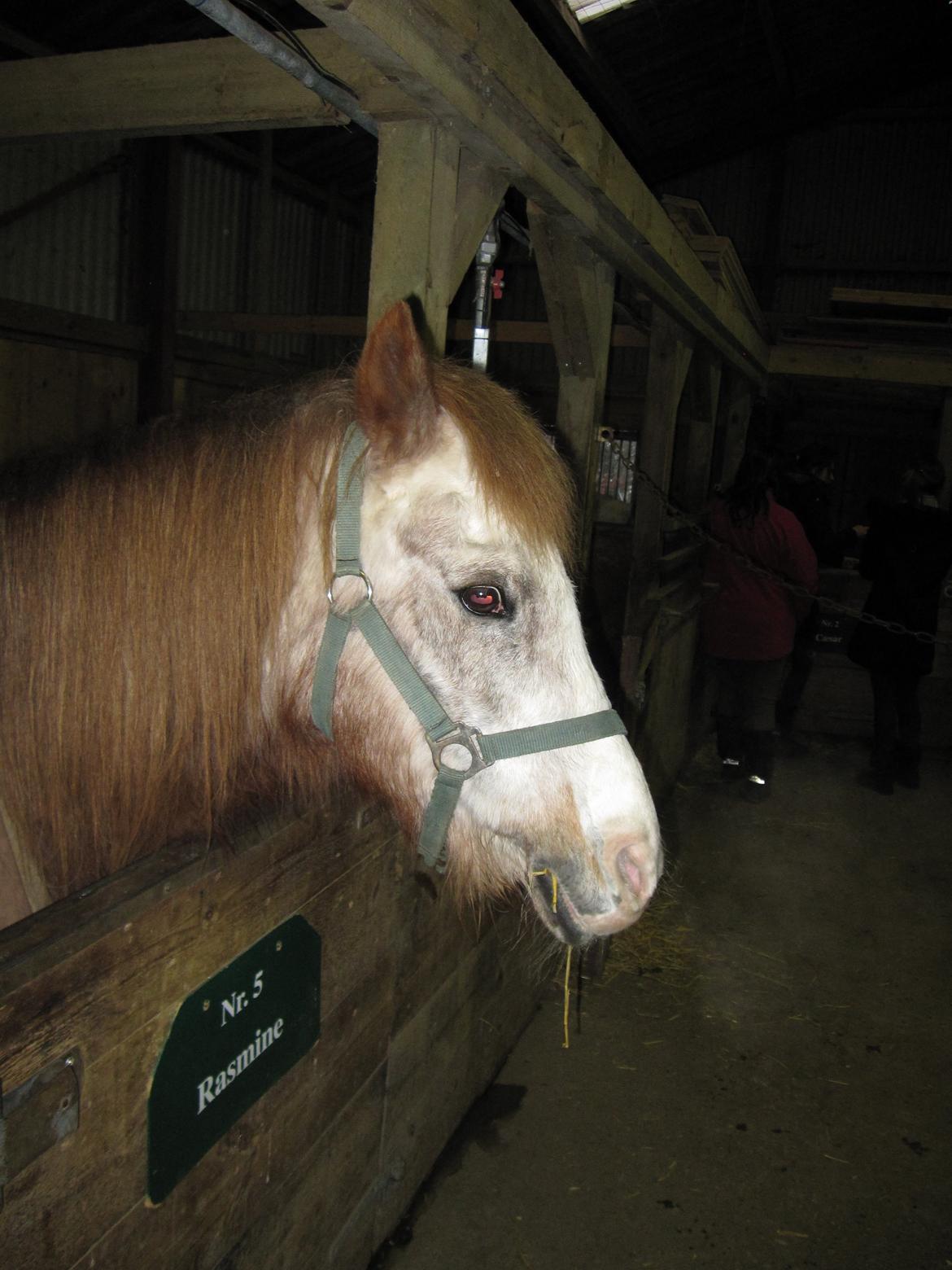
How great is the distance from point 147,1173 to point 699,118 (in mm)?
14011

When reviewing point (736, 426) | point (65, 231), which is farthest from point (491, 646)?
point (65, 231)

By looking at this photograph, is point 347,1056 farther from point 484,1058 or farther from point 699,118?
point 699,118

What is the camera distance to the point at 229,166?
9.20 metres

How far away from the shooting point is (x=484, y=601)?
4.69 feet

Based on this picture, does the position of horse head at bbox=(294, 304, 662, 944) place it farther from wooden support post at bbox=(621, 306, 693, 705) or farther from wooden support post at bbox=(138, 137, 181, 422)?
wooden support post at bbox=(138, 137, 181, 422)

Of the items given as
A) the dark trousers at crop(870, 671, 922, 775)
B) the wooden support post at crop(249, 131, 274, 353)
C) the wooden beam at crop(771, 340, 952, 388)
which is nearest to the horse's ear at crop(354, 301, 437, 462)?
the dark trousers at crop(870, 671, 922, 775)

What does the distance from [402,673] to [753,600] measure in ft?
12.5

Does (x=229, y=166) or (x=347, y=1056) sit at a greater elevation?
(x=229, y=166)

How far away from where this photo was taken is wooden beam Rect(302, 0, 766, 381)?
1.42m

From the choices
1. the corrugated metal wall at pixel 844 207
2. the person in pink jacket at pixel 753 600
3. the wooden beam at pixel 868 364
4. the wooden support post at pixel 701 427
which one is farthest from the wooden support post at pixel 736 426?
the corrugated metal wall at pixel 844 207

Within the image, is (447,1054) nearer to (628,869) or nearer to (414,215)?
(628,869)

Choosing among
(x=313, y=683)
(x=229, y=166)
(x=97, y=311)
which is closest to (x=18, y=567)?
(x=313, y=683)

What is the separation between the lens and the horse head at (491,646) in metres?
1.41

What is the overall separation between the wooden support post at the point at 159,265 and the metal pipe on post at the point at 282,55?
224 inches
